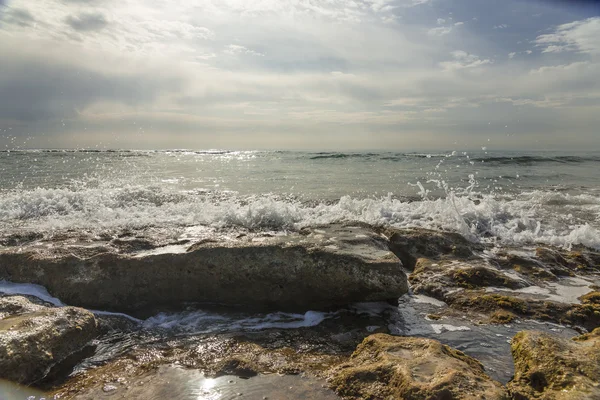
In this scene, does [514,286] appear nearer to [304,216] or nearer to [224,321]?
[224,321]

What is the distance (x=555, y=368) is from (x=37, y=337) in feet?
13.2

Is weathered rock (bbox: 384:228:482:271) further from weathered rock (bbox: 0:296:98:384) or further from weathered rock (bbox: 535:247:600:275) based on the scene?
weathered rock (bbox: 0:296:98:384)

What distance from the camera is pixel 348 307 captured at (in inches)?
174

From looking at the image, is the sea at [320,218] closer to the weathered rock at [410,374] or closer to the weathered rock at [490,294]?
the weathered rock at [490,294]

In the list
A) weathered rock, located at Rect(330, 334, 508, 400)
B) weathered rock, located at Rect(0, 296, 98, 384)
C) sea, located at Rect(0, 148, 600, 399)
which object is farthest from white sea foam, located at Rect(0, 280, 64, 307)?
weathered rock, located at Rect(330, 334, 508, 400)

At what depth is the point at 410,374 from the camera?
2.59 metres

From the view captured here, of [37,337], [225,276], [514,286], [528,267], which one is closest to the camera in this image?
[37,337]

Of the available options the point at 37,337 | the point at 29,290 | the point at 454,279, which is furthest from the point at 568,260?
the point at 29,290

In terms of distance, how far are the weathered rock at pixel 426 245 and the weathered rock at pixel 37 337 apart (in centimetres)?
462

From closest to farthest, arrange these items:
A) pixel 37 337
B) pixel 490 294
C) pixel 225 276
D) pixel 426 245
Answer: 1. pixel 37 337
2. pixel 225 276
3. pixel 490 294
4. pixel 426 245

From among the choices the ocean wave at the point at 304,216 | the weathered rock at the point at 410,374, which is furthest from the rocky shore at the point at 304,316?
the ocean wave at the point at 304,216

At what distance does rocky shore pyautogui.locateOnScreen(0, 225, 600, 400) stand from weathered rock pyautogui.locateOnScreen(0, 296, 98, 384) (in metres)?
0.01

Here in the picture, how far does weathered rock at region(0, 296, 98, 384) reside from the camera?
2.95 m

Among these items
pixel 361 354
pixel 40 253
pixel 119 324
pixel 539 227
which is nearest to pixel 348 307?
pixel 361 354
